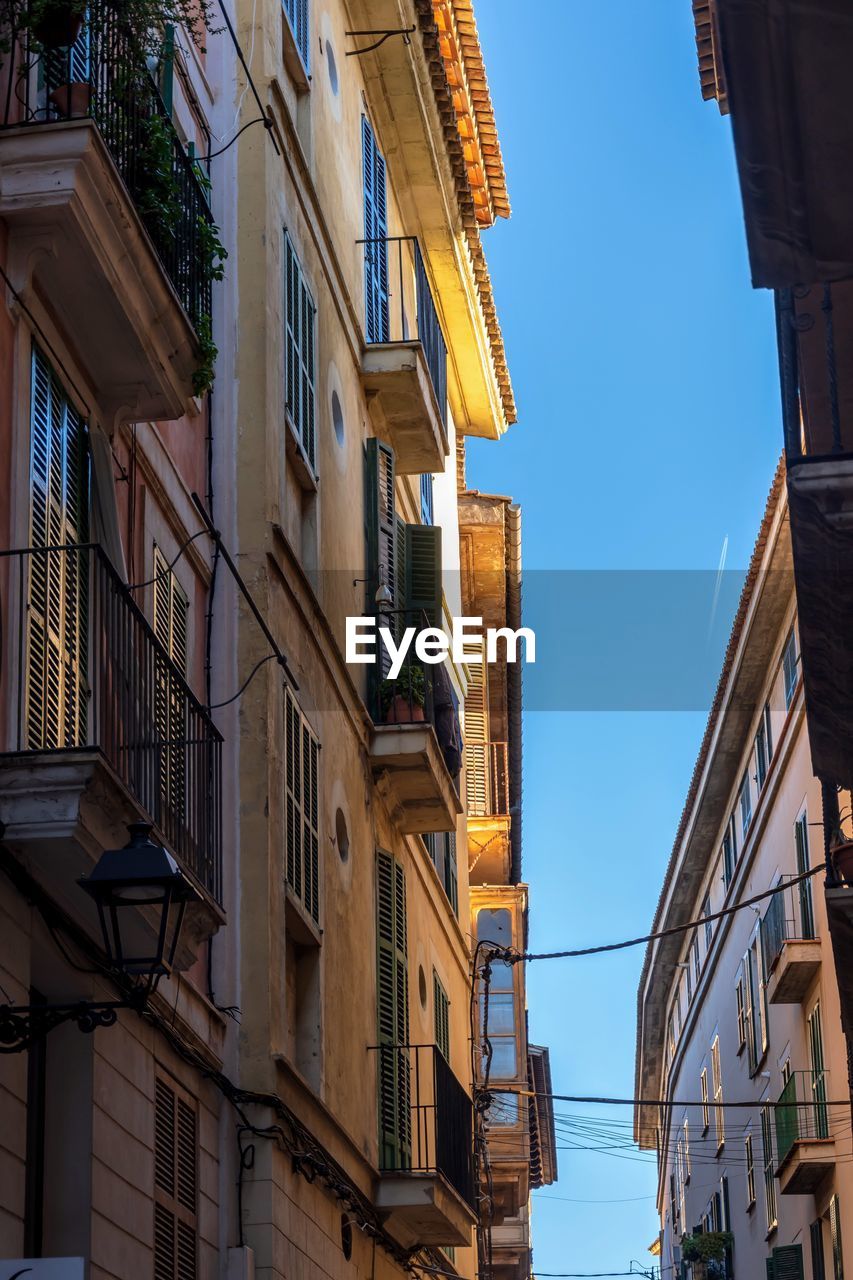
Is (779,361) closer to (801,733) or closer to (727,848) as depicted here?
(801,733)

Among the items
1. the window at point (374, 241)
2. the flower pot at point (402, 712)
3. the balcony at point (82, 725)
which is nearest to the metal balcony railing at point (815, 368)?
the balcony at point (82, 725)

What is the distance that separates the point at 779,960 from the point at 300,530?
43.3ft

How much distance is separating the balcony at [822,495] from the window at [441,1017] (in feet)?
25.7

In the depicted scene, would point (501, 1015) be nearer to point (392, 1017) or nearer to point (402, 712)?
point (392, 1017)

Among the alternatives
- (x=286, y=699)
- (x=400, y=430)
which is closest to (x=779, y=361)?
(x=286, y=699)

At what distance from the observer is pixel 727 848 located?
39219 millimetres

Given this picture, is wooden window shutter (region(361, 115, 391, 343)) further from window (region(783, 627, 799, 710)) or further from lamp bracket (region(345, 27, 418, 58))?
window (region(783, 627, 799, 710))

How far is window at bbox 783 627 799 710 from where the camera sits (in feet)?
98.6

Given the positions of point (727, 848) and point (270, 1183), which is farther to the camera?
point (727, 848)

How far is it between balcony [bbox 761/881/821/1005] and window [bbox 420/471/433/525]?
730 centimetres

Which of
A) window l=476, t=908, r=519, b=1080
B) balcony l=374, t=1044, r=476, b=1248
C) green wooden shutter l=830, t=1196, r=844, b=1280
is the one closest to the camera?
balcony l=374, t=1044, r=476, b=1248

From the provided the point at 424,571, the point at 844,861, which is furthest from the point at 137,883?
the point at 424,571

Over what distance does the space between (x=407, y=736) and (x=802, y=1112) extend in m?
12.2

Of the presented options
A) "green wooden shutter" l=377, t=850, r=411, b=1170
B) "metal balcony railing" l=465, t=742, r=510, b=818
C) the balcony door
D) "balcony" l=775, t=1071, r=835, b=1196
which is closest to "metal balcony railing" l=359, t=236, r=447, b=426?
"green wooden shutter" l=377, t=850, r=411, b=1170
